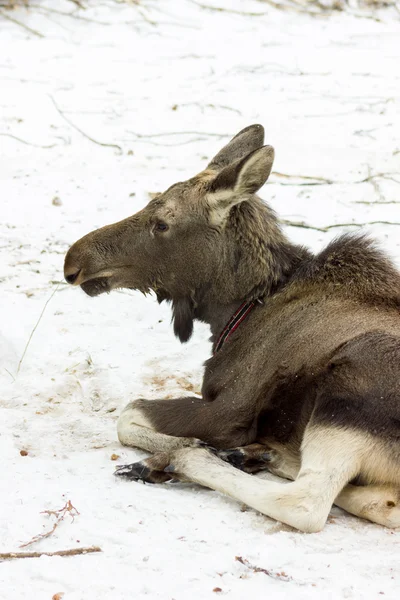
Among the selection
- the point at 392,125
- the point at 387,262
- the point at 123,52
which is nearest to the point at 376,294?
the point at 387,262

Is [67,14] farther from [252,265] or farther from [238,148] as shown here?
[252,265]

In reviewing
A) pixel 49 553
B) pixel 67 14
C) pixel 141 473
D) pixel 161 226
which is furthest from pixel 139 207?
pixel 67 14

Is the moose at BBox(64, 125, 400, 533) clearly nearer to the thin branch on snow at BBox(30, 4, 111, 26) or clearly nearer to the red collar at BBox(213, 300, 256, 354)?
the red collar at BBox(213, 300, 256, 354)

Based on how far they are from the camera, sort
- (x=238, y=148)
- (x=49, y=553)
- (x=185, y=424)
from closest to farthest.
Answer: (x=49, y=553)
(x=185, y=424)
(x=238, y=148)

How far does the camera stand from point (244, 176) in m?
5.44

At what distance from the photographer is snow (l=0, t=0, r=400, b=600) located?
4.02 meters

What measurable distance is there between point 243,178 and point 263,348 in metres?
1.06

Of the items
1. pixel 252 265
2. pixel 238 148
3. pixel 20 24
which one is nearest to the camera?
pixel 252 265

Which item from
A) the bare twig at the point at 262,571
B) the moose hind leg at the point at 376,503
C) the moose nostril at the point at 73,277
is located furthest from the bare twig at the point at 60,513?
the moose nostril at the point at 73,277

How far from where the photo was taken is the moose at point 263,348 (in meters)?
4.71

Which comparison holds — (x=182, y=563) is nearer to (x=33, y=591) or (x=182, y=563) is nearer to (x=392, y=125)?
(x=33, y=591)

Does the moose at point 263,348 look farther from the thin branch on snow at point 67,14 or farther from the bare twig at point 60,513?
the thin branch on snow at point 67,14

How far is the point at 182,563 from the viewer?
3953 millimetres

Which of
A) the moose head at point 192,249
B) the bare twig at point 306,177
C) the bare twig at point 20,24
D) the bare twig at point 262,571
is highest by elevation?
the moose head at point 192,249
